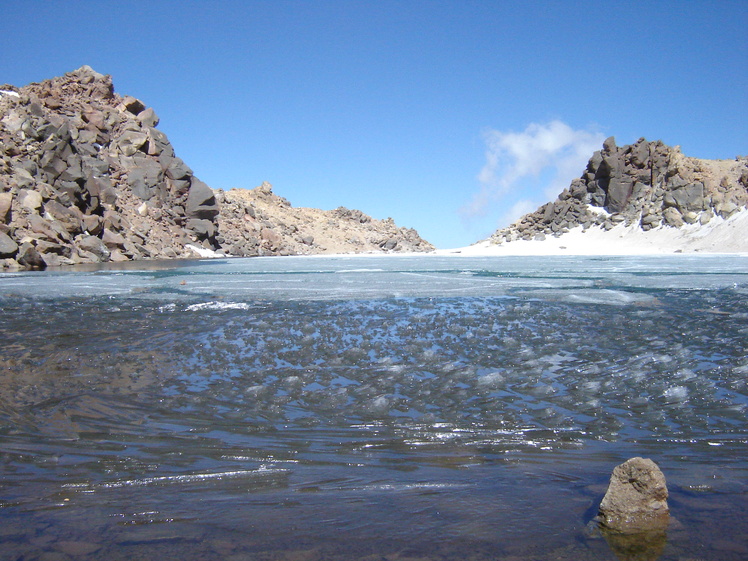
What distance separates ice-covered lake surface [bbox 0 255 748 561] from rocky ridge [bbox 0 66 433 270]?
30.0 meters

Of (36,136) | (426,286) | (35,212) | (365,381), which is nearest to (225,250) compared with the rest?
(36,136)

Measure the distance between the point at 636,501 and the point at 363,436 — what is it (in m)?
2.24

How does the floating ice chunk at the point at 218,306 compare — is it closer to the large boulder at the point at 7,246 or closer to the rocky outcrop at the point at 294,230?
the large boulder at the point at 7,246

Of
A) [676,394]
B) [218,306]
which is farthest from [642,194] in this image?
[676,394]

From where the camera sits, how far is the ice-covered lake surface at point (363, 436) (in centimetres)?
328

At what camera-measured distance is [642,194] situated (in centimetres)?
7569

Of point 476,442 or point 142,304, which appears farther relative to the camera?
point 142,304

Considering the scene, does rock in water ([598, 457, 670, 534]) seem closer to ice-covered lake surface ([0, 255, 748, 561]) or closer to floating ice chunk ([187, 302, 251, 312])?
ice-covered lake surface ([0, 255, 748, 561])

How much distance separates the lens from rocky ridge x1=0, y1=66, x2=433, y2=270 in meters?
38.8

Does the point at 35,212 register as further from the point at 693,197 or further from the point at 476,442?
the point at 693,197

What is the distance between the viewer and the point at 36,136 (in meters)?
46.5

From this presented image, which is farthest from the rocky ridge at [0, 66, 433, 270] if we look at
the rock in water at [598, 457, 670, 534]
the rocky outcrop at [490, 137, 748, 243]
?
the rocky outcrop at [490, 137, 748, 243]

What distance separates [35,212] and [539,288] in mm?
34419

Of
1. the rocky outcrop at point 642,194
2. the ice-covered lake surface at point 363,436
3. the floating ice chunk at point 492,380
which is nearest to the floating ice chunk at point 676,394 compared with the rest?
the ice-covered lake surface at point 363,436
